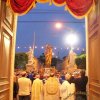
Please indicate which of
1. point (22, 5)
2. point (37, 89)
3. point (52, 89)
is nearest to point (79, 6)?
point (22, 5)

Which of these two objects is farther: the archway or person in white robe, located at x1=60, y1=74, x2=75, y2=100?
person in white robe, located at x1=60, y1=74, x2=75, y2=100

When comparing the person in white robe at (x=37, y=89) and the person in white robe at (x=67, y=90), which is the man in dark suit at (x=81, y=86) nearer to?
the person in white robe at (x=67, y=90)

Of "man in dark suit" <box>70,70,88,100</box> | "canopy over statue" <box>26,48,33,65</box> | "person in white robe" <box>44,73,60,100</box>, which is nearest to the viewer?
"man in dark suit" <box>70,70,88,100</box>

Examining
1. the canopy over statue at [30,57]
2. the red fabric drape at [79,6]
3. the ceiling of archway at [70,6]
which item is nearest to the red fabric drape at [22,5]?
the ceiling of archway at [70,6]

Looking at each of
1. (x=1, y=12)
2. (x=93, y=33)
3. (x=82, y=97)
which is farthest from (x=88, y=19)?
(x=1, y=12)

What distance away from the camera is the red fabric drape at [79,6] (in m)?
6.36

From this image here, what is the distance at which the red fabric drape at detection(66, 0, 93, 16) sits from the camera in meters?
6.36

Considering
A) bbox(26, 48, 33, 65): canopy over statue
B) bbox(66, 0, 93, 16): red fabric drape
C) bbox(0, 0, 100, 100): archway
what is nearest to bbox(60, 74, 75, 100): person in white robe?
bbox(0, 0, 100, 100): archway

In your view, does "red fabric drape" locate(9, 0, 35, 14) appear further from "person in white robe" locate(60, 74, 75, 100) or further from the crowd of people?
"person in white robe" locate(60, 74, 75, 100)

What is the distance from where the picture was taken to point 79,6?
643cm

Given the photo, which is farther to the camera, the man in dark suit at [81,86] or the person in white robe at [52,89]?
the person in white robe at [52,89]

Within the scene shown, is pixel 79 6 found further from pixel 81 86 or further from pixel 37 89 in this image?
pixel 37 89

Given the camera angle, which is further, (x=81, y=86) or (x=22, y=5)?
(x=81, y=86)

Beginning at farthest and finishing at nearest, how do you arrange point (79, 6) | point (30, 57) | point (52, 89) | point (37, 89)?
1. point (30, 57)
2. point (37, 89)
3. point (52, 89)
4. point (79, 6)
